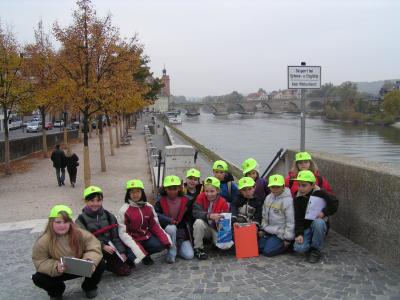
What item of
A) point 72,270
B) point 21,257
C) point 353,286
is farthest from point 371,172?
point 21,257

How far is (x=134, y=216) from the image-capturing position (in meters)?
5.10

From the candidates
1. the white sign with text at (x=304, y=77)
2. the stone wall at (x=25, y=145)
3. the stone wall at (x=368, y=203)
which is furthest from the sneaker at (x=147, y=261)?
the stone wall at (x=25, y=145)

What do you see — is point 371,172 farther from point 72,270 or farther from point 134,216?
point 72,270

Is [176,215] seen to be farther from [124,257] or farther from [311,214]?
[311,214]

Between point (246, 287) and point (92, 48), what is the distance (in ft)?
31.9

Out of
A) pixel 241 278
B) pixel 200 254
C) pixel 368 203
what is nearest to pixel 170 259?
pixel 200 254

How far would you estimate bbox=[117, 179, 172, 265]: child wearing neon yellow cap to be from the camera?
16.7 ft

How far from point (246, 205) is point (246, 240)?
59cm

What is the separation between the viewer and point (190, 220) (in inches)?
222

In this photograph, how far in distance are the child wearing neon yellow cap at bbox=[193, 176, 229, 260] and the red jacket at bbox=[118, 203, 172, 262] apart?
0.43 metres

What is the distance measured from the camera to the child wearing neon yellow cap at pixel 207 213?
5.38 meters

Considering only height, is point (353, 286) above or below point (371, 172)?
below

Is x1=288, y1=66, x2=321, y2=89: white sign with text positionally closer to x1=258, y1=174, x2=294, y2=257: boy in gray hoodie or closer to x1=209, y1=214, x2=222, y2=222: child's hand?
x1=258, y1=174, x2=294, y2=257: boy in gray hoodie

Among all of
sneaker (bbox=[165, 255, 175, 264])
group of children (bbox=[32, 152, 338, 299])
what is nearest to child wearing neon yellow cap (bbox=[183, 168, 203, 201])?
group of children (bbox=[32, 152, 338, 299])
